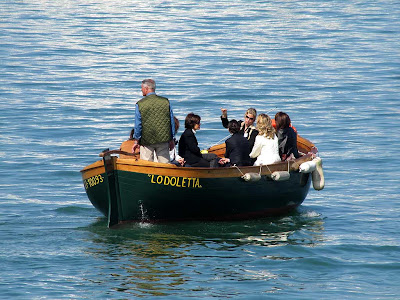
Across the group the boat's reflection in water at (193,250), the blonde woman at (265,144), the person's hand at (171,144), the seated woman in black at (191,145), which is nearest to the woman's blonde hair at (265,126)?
the blonde woman at (265,144)

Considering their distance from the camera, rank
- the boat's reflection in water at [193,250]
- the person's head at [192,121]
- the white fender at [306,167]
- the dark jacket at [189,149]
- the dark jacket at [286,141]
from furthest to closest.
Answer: the dark jacket at [286,141] < the white fender at [306,167] < the dark jacket at [189,149] < the person's head at [192,121] < the boat's reflection in water at [193,250]

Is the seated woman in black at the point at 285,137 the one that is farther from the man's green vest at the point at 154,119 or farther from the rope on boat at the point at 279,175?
the man's green vest at the point at 154,119

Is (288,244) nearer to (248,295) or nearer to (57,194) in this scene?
(248,295)

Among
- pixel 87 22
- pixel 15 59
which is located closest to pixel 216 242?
pixel 15 59

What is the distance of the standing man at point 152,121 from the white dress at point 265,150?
60.5 inches

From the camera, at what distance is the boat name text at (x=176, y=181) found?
14.3 metres

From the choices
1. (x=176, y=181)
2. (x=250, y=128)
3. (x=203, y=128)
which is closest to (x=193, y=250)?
(x=176, y=181)

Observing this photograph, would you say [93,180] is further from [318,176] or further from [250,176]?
[318,176]

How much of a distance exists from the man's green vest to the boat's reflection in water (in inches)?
59.1

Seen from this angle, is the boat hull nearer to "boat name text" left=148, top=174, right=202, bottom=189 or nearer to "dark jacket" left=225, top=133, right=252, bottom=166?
"boat name text" left=148, top=174, right=202, bottom=189

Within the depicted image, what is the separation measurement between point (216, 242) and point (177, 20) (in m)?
37.4

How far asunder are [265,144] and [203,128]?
1126 centimetres

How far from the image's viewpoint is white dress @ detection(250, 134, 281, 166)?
1526 centimetres

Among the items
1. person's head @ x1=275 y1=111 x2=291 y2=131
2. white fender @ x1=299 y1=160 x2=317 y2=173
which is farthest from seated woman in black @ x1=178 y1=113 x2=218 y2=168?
white fender @ x1=299 y1=160 x2=317 y2=173
